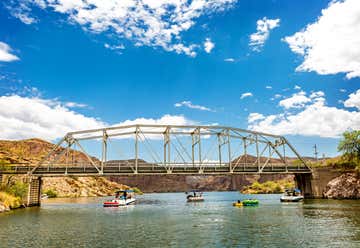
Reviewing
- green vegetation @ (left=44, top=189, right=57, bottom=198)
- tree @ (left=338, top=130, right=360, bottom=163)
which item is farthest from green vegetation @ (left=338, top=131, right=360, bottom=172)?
green vegetation @ (left=44, top=189, right=57, bottom=198)

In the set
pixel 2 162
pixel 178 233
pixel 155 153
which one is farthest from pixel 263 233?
pixel 2 162

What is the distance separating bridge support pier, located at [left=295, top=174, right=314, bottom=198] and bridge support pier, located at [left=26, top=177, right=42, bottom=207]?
8361cm

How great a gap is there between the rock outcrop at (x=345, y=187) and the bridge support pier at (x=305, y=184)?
6243 millimetres

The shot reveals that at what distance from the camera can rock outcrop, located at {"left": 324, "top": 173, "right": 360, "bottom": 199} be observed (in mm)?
91500

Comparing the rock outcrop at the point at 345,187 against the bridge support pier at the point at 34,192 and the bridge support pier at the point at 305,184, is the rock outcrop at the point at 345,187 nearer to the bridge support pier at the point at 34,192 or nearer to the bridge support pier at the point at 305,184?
the bridge support pier at the point at 305,184

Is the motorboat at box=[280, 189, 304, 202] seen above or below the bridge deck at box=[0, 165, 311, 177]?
below

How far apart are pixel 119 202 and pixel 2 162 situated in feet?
107

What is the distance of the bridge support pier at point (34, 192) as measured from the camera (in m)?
82.1

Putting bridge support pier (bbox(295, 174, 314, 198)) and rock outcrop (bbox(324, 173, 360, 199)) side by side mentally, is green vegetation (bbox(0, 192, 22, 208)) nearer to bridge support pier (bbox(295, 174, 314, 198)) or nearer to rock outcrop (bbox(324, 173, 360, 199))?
bridge support pier (bbox(295, 174, 314, 198))

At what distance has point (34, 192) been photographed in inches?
3415

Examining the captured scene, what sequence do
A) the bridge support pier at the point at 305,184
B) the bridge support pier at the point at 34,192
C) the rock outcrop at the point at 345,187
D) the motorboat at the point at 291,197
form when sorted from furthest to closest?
the bridge support pier at the point at 305,184
the rock outcrop at the point at 345,187
the motorboat at the point at 291,197
the bridge support pier at the point at 34,192

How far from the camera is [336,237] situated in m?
31.9

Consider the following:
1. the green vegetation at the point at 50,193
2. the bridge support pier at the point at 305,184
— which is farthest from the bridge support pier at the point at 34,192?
the bridge support pier at the point at 305,184

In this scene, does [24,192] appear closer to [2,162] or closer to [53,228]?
[2,162]
